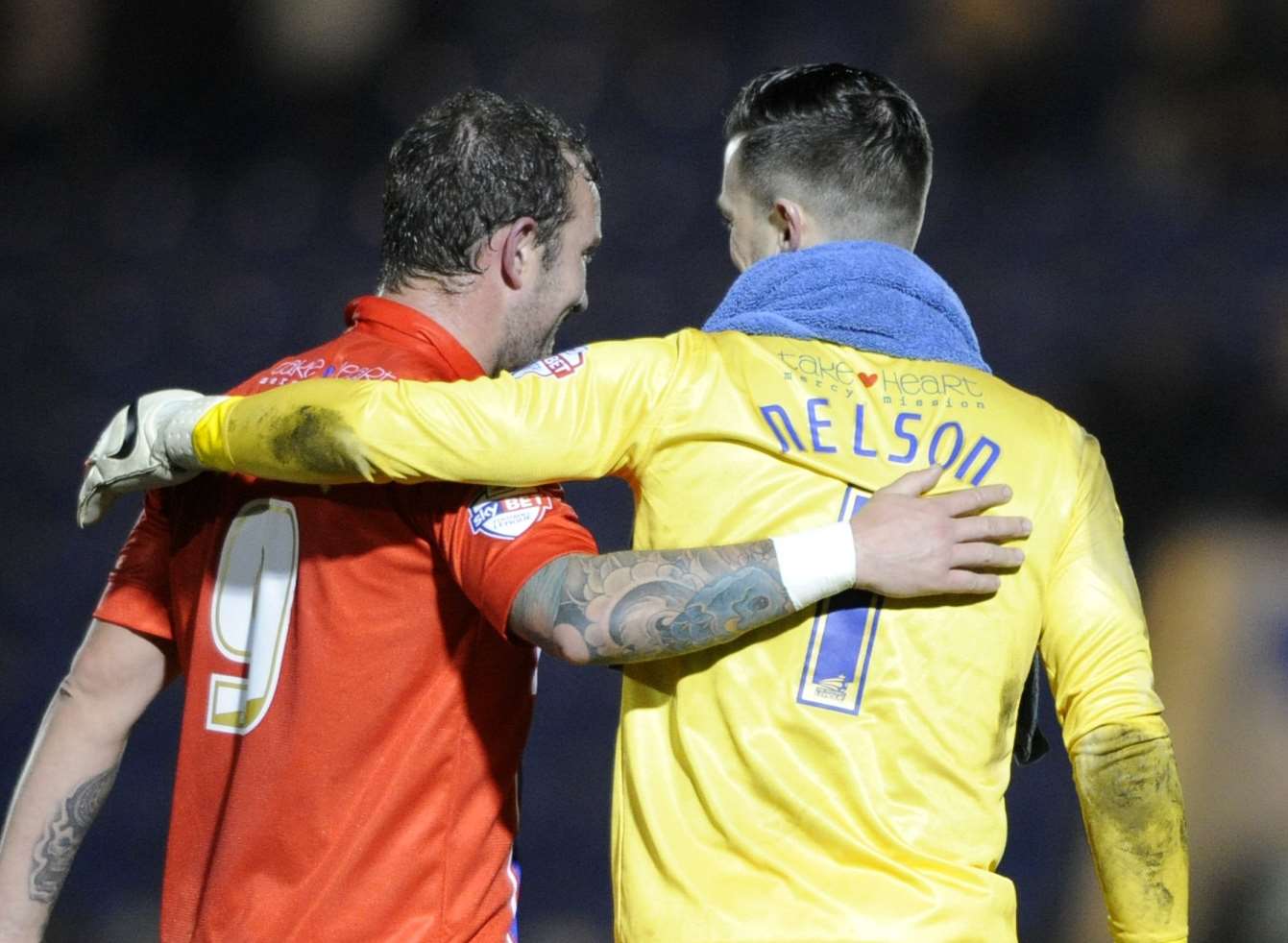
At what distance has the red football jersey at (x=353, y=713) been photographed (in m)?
1.44

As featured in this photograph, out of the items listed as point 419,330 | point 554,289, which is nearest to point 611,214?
point 554,289

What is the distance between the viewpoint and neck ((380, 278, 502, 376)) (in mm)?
1633

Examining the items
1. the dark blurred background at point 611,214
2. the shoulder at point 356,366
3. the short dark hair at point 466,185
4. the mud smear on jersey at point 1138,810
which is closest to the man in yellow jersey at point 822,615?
the mud smear on jersey at point 1138,810

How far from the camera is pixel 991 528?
52.8 inches

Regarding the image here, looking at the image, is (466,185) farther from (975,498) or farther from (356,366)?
(975,498)

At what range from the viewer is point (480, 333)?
1646 mm

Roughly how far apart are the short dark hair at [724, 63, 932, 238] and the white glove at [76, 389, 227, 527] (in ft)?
1.85

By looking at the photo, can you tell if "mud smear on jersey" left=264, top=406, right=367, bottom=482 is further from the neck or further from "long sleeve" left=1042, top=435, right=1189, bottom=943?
"long sleeve" left=1042, top=435, right=1189, bottom=943

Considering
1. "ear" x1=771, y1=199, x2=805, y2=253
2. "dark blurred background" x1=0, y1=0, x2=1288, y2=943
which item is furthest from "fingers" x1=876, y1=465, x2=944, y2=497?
"dark blurred background" x1=0, y1=0, x2=1288, y2=943

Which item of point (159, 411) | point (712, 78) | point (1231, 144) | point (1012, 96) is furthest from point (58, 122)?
point (1231, 144)

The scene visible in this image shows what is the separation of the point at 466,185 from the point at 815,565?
618 millimetres

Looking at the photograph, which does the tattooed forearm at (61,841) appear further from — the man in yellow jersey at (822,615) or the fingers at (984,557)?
the fingers at (984,557)

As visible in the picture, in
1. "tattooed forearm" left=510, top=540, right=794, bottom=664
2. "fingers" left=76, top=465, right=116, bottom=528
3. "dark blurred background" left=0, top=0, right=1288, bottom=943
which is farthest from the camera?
"dark blurred background" left=0, top=0, right=1288, bottom=943

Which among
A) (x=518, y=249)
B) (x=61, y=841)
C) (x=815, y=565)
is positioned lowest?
(x=61, y=841)
